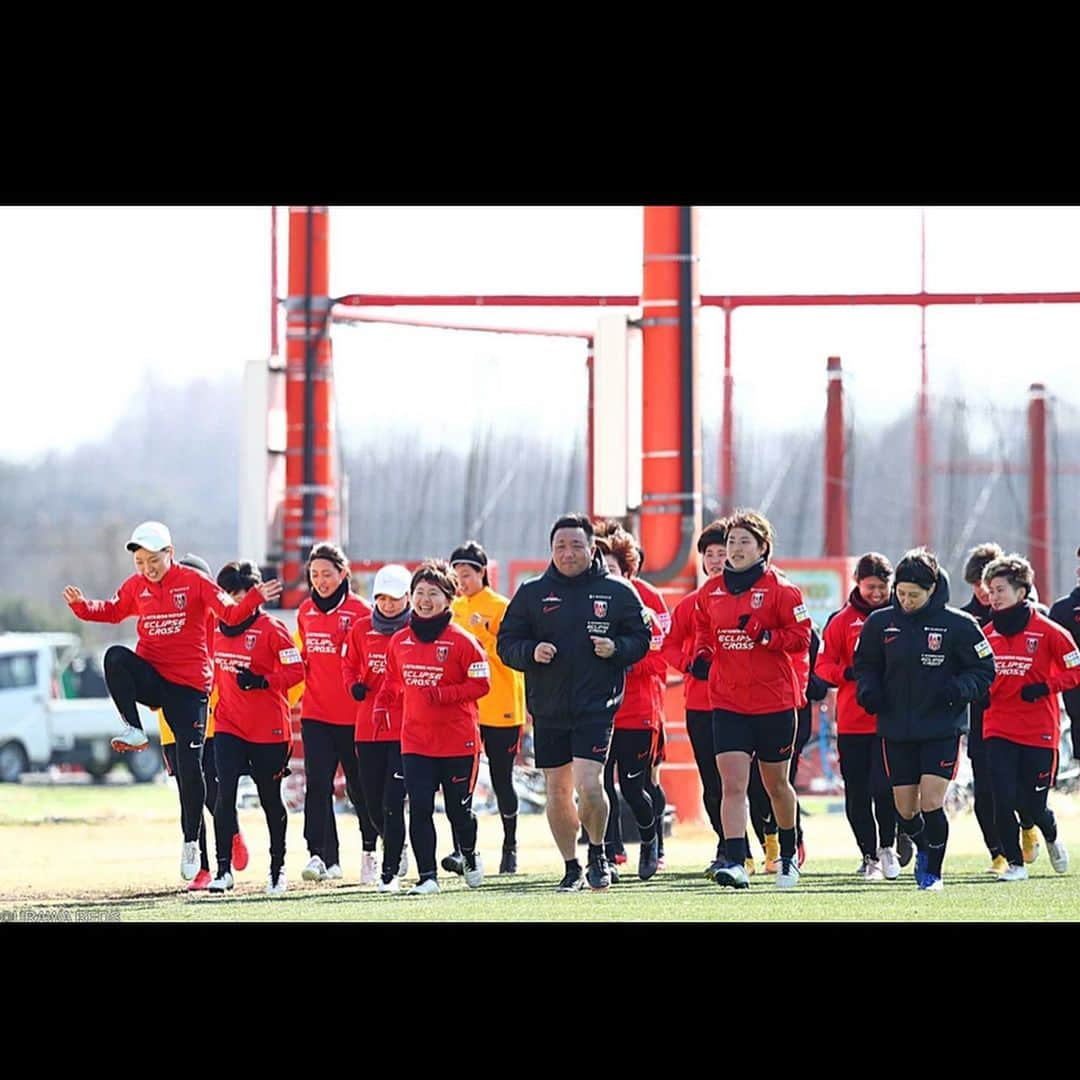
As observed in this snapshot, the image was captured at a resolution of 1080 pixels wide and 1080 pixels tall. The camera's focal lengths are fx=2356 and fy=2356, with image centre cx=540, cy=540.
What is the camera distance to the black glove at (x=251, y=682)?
12961 millimetres

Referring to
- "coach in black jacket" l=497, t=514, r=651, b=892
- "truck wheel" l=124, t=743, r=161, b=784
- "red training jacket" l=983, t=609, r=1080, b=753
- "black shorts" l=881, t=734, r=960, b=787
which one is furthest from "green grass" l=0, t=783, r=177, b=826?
"black shorts" l=881, t=734, r=960, b=787

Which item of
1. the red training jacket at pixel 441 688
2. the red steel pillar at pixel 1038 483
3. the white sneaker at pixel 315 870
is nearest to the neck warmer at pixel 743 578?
the red training jacket at pixel 441 688

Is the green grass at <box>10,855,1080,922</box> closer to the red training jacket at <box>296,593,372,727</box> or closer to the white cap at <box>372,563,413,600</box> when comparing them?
the red training jacket at <box>296,593,372,727</box>

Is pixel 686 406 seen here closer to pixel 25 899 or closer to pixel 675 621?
pixel 675 621

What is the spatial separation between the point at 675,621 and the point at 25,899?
4073 mm

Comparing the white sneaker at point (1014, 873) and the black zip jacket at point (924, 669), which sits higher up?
the black zip jacket at point (924, 669)

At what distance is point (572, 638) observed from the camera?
12.2 meters

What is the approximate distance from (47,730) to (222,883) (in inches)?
747

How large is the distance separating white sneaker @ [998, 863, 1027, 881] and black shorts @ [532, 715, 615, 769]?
9.46ft

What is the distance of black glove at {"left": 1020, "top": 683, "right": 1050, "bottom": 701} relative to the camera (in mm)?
13492

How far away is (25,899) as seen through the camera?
44.4 feet

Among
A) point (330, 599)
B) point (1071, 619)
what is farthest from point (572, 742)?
point (1071, 619)

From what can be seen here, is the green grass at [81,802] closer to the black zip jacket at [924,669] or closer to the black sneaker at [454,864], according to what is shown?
the black sneaker at [454,864]

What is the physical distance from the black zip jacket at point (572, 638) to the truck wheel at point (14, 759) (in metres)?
20.3
